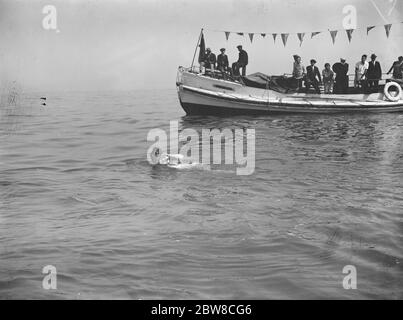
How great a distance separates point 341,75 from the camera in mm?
27688

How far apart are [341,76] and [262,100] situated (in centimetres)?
460

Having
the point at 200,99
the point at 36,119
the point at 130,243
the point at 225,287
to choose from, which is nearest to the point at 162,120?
the point at 200,99

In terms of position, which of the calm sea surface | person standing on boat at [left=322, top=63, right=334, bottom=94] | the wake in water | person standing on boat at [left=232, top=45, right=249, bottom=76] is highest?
person standing on boat at [left=232, top=45, right=249, bottom=76]

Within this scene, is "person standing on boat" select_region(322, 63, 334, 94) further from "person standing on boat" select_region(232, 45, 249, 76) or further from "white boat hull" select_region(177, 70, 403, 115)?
"person standing on boat" select_region(232, 45, 249, 76)

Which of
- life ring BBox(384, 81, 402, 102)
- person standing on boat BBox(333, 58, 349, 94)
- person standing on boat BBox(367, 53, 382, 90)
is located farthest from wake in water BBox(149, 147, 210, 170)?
life ring BBox(384, 81, 402, 102)

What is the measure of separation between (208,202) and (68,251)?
3.78 meters

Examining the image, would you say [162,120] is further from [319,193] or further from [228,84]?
[319,193]

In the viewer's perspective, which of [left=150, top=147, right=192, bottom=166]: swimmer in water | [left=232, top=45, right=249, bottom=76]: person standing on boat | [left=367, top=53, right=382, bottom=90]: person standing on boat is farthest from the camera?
[left=232, top=45, right=249, bottom=76]: person standing on boat

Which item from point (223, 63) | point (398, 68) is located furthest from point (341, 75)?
point (223, 63)

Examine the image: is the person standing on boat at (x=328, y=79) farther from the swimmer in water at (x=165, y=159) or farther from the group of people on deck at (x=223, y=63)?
the swimmer in water at (x=165, y=159)

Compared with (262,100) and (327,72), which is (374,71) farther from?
(262,100)

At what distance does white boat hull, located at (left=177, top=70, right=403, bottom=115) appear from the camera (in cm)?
2819

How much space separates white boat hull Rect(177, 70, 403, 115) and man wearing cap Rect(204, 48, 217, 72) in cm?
73

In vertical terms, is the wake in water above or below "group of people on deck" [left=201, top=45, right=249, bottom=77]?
below
